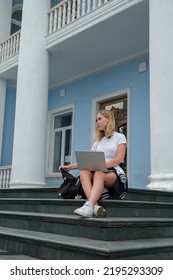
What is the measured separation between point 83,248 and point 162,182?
2.37 meters

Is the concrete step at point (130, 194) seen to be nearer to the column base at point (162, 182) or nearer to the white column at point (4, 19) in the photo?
the column base at point (162, 182)

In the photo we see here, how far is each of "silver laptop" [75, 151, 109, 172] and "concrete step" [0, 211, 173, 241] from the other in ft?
1.67

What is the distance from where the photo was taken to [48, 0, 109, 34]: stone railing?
7062mm

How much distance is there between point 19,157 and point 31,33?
287cm

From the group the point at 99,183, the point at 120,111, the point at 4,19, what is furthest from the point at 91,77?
the point at 99,183

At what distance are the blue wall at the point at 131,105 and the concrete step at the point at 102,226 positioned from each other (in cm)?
392

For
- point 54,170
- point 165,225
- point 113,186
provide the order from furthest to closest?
point 54,170
point 113,186
point 165,225

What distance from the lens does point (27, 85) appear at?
7.21m

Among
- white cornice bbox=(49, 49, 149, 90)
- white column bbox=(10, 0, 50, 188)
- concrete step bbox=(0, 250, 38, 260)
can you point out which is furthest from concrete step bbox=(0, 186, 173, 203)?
white cornice bbox=(49, 49, 149, 90)

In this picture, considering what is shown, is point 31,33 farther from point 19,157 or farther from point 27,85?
point 19,157

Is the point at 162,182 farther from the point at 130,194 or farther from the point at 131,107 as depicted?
the point at 131,107
